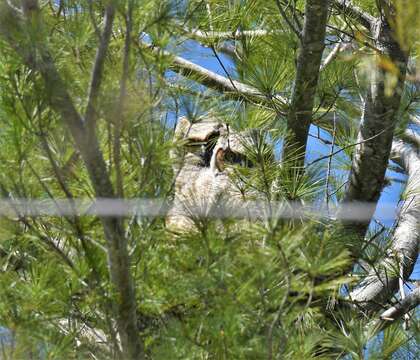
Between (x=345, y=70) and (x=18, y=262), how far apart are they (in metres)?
0.72

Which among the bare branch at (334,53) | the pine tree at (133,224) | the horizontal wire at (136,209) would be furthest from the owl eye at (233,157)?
the horizontal wire at (136,209)

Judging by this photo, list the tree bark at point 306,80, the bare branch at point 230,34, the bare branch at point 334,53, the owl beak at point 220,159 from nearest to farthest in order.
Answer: the tree bark at point 306,80 → the bare branch at point 230,34 → the bare branch at point 334,53 → the owl beak at point 220,159

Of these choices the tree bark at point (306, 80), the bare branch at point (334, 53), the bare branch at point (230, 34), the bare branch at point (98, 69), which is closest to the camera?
the bare branch at point (98, 69)

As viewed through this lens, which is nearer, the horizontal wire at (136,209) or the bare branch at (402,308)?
the horizontal wire at (136,209)

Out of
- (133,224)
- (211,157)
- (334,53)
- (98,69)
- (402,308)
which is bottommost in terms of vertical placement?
(402,308)

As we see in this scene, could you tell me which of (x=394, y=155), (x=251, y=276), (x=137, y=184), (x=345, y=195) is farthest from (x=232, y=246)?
(x=394, y=155)

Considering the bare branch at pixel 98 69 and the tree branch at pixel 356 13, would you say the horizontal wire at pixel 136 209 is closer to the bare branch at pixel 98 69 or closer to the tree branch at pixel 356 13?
the bare branch at pixel 98 69

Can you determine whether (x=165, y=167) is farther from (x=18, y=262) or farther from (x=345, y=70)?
(x=345, y=70)

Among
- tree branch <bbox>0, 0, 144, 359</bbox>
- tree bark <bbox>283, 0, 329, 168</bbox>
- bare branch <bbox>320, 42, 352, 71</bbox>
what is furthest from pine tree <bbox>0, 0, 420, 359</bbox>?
bare branch <bbox>320, 42, 352, 71</bbox>

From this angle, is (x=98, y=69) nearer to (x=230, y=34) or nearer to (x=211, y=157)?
(x=230, y=34)

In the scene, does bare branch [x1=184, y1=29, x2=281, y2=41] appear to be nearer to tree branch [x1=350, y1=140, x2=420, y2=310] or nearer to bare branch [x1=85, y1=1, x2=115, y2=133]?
tree branch [x1=350, y1=140, x2=420, y2=310]

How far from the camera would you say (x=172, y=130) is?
1.29m

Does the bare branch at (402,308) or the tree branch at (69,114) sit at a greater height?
the tree branch at (69,114)

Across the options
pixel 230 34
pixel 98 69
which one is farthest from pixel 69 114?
pixel 230 34
